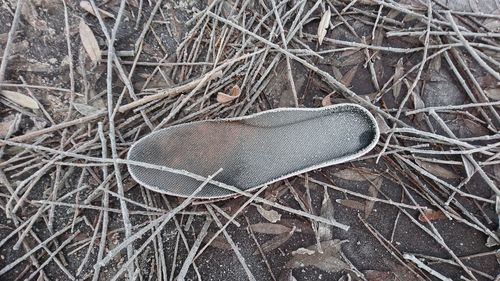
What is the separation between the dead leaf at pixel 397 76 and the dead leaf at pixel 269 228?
1.44ft

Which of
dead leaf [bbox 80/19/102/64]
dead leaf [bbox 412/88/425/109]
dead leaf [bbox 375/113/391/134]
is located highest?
dead leaf [bbox 80/19/102/64]

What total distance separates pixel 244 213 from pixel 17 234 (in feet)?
1.69

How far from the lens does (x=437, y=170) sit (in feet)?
3.56

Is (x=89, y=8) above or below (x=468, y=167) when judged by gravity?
above

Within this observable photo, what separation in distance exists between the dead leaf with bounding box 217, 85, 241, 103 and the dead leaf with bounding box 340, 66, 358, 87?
27 cm

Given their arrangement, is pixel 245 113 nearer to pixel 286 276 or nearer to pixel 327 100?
pixel 327 100

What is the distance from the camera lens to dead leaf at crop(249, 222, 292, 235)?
105 cm

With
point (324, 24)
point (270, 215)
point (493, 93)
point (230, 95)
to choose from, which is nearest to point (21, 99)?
point (230, 95)

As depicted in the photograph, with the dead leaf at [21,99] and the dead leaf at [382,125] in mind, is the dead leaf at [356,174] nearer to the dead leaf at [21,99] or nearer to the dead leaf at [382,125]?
the dead leaf at [382,125]

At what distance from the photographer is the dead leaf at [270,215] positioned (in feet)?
3.46

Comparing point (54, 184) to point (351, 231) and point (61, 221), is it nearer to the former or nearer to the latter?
point (61, 221)

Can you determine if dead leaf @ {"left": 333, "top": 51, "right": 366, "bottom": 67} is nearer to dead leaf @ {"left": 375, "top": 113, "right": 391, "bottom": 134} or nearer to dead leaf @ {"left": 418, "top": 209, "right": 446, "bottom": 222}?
dead leaf @ {"left": 375, "top": 113, "right": 391, "bottom": 134}

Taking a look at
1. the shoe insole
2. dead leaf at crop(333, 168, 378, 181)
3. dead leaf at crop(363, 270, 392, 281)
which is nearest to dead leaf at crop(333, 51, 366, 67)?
the shoe insole

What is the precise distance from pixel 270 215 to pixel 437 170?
0.42 m
